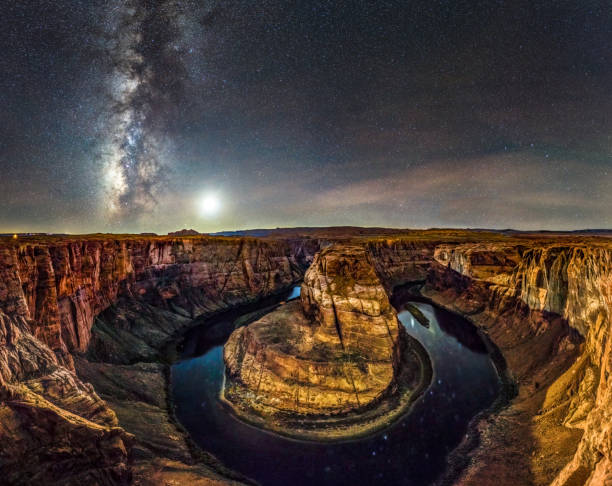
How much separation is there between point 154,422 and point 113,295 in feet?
94.2

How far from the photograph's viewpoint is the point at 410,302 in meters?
68.6

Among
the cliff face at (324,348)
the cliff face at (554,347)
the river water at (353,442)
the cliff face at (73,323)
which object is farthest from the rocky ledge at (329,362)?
the cliff face at (73,323)

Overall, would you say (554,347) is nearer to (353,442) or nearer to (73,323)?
(353,442)

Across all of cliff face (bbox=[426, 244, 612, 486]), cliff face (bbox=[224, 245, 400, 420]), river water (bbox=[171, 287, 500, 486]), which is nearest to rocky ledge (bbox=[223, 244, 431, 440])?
cliff face (bbox=[224, 245, 400, 420])

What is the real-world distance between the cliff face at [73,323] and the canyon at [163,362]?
0.27ft

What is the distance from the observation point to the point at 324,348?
1102 inches

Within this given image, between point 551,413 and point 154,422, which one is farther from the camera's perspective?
point 154,422

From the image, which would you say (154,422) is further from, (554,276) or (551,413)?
(554,276)

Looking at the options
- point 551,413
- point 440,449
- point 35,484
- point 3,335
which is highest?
point 3,335

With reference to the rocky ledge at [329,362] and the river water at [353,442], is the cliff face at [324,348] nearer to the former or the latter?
the rocky ledge at [329,362]

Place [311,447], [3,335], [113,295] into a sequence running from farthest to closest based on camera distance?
[113,295] < [311,447] < [3,335]

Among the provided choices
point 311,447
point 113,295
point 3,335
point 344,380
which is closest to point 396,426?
point 344,380

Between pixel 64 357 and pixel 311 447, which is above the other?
pixel 64 357

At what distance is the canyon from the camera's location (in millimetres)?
13305
